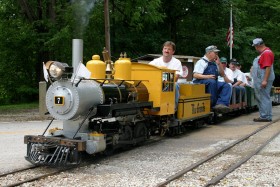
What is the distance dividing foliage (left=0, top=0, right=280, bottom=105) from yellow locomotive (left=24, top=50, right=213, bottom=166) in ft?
36.1

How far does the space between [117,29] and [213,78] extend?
54.4ft

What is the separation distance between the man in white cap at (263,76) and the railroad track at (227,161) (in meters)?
2.27

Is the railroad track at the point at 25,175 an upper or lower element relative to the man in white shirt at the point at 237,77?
lower

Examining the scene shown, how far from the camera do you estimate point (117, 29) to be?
27.6 meters

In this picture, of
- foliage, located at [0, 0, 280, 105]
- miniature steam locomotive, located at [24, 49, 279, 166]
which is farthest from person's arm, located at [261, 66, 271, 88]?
foliage, located at [0, 0, 280, 105]

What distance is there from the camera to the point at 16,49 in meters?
24.9

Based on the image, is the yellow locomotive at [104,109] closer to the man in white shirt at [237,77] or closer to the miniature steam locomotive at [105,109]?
the miniature steam locomotive at [105,109]

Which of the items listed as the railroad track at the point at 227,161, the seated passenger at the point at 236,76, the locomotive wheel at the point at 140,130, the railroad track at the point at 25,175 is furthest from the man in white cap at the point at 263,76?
the railroad track at the point at 25,175

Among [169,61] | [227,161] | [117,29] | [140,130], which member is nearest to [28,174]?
[140,130]

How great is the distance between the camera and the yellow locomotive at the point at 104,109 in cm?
673

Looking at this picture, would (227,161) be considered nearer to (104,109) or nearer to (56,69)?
(104,109)

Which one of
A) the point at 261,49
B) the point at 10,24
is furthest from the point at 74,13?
the point at 261,49

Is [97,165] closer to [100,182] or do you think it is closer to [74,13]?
[100,182]

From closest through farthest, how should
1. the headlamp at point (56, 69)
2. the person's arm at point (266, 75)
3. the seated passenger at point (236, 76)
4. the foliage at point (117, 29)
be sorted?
the headlamp at point (56, 69)
the person's arm at point (266, 75)
the seated passenger at point (236, 76)
the foliage at point (117, 29)
